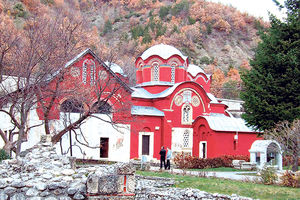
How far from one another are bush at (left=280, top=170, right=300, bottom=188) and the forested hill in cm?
4196

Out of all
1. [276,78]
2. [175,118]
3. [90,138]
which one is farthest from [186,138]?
[276,78]

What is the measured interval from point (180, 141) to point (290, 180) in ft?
48.7

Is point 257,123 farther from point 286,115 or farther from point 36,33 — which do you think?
point 36,33

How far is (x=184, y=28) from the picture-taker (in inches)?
2825

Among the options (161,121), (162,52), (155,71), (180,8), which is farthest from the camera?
(180,8)

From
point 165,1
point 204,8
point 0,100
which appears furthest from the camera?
point 165,1

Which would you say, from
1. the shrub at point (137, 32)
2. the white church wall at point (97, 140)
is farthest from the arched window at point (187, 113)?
the shrub at point (137, 32)

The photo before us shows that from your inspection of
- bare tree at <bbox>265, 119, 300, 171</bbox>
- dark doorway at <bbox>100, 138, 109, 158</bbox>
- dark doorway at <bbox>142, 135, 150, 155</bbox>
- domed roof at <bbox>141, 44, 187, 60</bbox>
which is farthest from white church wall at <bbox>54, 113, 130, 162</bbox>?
bare tree at <bbox>265, 119, 300, 171</bbox>

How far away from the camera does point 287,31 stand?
18.1 meters

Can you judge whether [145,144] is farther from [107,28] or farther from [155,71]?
[107,28]

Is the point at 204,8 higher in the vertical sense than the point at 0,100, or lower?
higher

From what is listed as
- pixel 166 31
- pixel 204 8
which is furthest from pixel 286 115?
pixel 204 8

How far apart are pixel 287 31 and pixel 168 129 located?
1094 cm

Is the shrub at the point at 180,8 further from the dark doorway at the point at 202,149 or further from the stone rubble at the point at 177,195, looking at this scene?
the stone rubble at the point at 177,195
